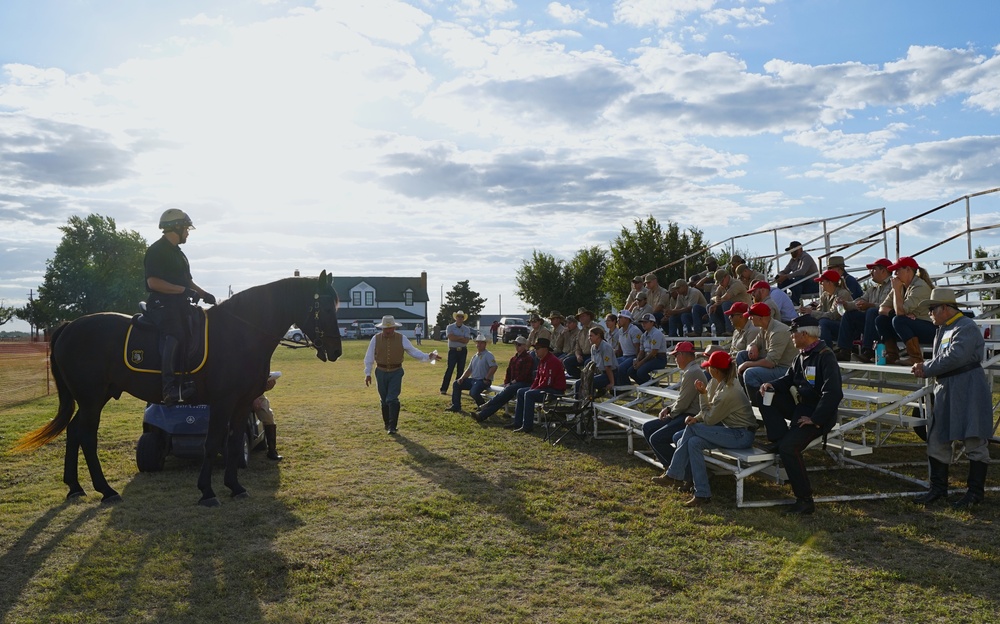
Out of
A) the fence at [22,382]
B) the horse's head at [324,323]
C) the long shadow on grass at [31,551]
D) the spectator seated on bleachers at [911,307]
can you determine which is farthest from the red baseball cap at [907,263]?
the fence at [22,382]

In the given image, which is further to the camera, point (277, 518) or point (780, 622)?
point (277, 518)

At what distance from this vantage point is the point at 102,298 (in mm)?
62500

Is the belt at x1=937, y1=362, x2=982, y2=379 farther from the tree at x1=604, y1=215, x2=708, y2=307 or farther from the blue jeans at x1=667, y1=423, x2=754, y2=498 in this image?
the tree at x1=604, y1=215, x2=708, y2=307

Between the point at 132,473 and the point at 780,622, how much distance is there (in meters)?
7.34

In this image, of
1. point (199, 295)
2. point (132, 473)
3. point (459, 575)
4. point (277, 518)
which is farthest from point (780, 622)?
point (132, 473)

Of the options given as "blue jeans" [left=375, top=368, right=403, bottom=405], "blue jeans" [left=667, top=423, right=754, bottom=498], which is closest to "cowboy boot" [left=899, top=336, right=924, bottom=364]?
"blue jeans" [left=667, top=423, right=754, bottom=498]

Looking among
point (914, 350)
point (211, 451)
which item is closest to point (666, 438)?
point (914, 350)

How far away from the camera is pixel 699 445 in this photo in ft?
23.2

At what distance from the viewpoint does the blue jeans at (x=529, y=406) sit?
11.7m

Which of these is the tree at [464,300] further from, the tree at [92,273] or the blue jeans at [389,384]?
the blue jeans at [389,384]

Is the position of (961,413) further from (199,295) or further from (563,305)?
(563,305)

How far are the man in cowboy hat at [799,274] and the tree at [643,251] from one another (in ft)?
87.5

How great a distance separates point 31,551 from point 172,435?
109 inches

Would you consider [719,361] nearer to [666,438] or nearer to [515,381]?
[666,438]
